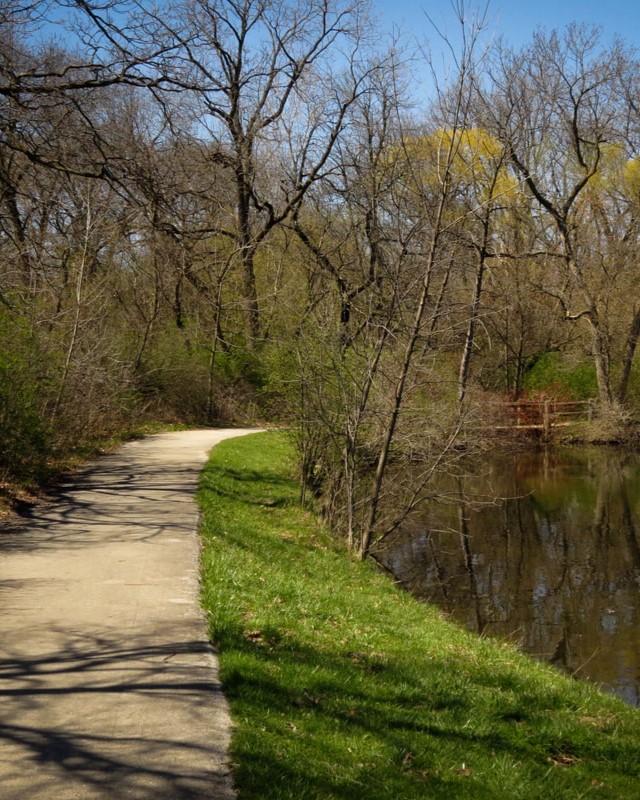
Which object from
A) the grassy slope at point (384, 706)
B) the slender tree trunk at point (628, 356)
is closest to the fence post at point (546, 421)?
the slender tree trunk at point (628, 356)

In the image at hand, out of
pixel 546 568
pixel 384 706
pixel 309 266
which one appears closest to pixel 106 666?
pixel 384 706

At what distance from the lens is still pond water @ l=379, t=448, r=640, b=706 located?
1194 centimetres

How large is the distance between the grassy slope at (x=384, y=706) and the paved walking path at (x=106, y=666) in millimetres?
244

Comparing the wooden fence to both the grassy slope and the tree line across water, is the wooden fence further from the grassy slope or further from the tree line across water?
the grassy slope

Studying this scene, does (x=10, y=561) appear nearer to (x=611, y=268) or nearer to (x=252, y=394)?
(x=252, y=394)

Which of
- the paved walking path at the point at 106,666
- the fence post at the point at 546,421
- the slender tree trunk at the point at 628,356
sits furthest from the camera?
the slender tree trunk at the point at 628,356

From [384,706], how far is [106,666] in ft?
6.85

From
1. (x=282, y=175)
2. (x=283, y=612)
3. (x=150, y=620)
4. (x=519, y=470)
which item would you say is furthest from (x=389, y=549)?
(x=282, y=175)

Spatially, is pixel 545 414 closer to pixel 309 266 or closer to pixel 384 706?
pixel 309 266

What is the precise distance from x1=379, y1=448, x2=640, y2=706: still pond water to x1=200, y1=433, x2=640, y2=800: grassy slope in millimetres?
2312

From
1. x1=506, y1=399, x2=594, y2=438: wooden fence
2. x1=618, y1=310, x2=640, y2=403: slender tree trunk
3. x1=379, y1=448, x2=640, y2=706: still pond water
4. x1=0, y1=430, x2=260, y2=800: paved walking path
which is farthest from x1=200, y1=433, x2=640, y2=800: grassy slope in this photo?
x1=618, y1=310, x2=640, y2=403: slender tree trunk

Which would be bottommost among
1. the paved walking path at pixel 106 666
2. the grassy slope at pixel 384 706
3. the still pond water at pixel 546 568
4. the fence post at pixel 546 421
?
the still pond water at pixel 546 568

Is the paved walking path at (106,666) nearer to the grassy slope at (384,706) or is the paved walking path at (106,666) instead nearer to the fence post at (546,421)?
the grassy slope at (384,706)

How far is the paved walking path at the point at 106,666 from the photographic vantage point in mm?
4551
